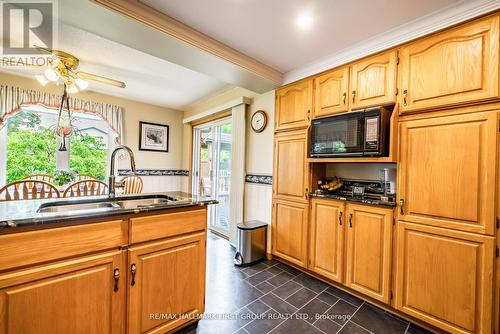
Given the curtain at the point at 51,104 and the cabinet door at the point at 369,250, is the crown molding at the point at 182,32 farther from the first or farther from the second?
the curtain at the point at 51,104

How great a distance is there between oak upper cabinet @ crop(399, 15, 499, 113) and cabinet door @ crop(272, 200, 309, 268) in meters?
1.42

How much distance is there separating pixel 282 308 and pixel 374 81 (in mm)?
2145

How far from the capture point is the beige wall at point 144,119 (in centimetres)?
338

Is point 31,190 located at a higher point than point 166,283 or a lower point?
higher

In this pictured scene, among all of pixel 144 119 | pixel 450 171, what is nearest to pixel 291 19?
pixel 450 171

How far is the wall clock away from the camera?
2.84 meters

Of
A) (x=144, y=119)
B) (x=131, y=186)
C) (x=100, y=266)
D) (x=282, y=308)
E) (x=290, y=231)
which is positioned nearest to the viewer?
(x=100, y=266)

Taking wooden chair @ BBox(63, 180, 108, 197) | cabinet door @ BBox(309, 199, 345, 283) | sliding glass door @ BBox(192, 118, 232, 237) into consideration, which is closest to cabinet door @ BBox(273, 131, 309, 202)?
cabinet door @ BBox(309, 199, 345, 283)

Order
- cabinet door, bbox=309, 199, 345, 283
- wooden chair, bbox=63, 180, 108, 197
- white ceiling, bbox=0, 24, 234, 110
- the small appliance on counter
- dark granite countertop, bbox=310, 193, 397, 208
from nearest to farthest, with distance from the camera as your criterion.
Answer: dark granite countertop, bbox=310, 193, 397, 208
the small appliance on counter
cabinet door, bbox=309, 199, 345, 283
white ceiling, bbox=0, 24, 234, 110
wooden chair, bbox=63, 180, 108, 197

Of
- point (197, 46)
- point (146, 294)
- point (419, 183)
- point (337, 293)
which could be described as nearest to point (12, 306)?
point (146, 294)

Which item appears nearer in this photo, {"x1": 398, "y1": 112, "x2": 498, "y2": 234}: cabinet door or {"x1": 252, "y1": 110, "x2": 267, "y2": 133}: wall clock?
{"x1": 398, "y1": 112, "x2": 498, "y2": 234}: cabinet door

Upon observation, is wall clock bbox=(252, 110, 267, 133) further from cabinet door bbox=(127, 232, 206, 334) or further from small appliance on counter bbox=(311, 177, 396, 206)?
cabinet door bbox=(127, 232, 206, 334)

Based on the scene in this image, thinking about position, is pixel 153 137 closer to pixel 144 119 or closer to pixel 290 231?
pixel 144 119

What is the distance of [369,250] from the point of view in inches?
72.3
